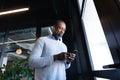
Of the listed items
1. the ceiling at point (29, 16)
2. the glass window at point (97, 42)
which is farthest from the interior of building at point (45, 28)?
the glass window at point (97, 42)

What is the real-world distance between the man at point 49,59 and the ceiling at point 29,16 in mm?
2987

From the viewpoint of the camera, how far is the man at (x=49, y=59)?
1.26 meters

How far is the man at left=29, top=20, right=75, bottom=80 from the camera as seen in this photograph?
4.14ft

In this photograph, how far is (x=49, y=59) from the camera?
1.27 meters

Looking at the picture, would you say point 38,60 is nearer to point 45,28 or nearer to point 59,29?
point 59,29

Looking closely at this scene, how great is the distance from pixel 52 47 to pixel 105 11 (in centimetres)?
63

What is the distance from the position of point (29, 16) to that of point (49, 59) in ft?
12.2

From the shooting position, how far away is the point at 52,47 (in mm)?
1417

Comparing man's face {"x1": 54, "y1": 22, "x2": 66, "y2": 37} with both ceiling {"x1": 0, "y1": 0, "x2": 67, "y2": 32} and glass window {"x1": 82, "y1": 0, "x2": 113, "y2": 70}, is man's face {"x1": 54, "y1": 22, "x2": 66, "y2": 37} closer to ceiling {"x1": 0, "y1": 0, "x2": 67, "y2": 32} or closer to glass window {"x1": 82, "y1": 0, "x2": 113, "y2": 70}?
glass window {"x1": 82, "y1": 0, "x2": 113, "y2": 70}

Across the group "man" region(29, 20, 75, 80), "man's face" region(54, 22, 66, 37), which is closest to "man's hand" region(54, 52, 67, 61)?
"man" region(29, 20, 75, 80)

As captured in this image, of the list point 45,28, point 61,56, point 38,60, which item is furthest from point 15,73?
point 61,56

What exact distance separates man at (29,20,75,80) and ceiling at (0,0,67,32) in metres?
2.99

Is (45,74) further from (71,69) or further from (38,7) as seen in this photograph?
(38,7)

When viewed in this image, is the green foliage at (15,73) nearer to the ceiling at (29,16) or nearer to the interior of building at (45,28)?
the interior of building at (45,28)
